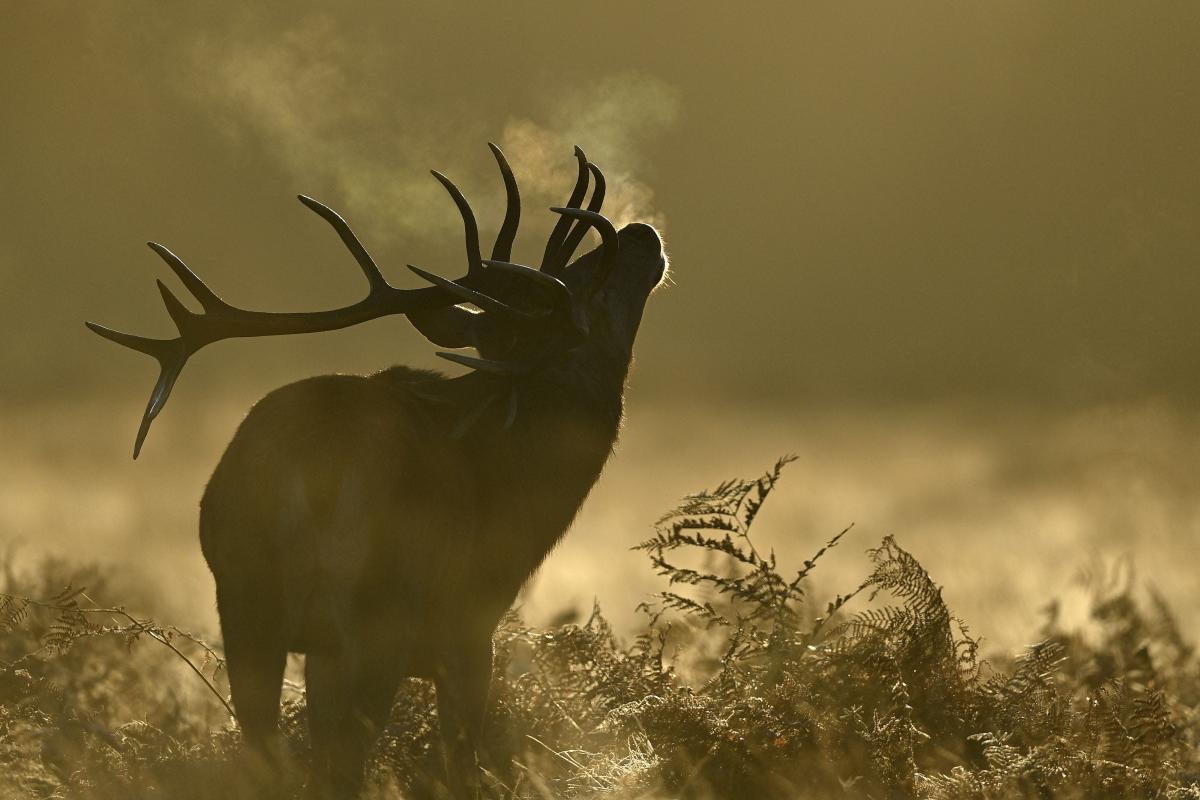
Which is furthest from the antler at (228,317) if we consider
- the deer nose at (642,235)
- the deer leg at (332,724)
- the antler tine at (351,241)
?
the deer nose at (642,235)

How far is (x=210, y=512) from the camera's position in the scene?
265 inches

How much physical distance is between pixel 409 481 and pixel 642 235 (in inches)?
145

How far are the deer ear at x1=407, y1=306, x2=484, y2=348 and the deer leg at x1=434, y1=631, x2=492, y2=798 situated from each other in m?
2.00

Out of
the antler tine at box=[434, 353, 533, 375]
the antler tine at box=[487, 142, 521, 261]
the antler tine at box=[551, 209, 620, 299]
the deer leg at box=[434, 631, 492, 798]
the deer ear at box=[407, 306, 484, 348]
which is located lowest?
the deer leg at box=[434, 631, 492, 798]

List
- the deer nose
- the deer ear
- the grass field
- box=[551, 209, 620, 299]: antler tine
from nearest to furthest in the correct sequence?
the grass field < box=[551, 209, 620, 299]: antler tine < the deer ear < the deer nose

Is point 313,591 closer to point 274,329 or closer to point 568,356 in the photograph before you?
point 274,329

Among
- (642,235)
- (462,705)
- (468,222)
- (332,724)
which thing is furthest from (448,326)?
(332,724)

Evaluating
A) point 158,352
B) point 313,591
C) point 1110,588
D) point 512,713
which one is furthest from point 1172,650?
point 158,352

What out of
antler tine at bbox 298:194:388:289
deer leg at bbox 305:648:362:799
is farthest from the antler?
deer leg at bbox 305:648:362:799

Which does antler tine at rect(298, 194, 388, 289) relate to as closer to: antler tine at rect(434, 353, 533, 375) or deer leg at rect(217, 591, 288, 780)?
antler tine at rect(434, 353, 533, 375)

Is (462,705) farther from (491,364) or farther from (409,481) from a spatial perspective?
(491,364)

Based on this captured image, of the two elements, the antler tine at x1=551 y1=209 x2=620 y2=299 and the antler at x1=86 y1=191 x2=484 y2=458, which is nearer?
the antler at x1=86 y1=191 x2=484 y2=458

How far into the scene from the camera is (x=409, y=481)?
6.66 m

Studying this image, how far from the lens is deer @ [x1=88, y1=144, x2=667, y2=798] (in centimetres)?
638
